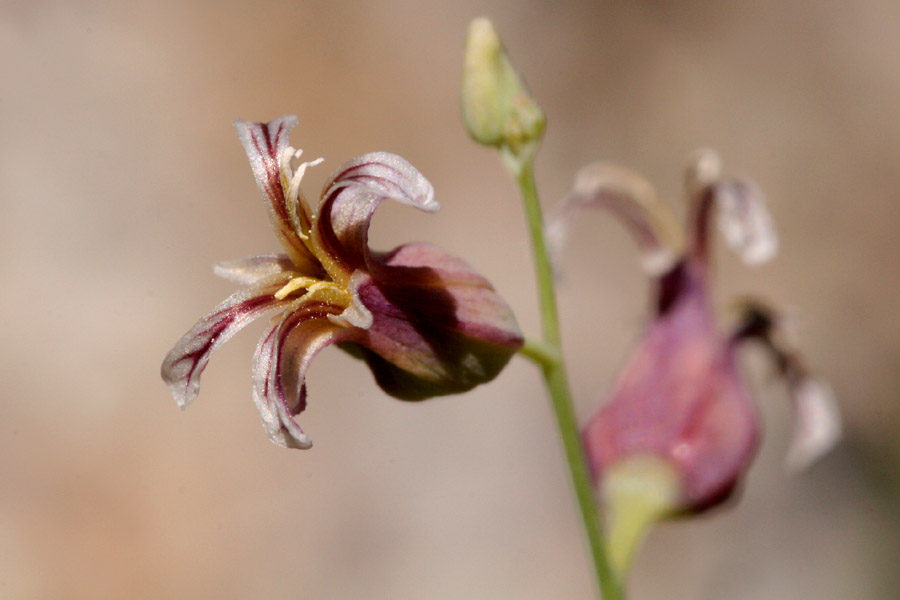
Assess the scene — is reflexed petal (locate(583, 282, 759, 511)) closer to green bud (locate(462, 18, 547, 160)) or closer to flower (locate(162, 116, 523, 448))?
flower (locate(162, 116, 523, 448))

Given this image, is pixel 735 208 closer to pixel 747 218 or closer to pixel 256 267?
pixel 747 218

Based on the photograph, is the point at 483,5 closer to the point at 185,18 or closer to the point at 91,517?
the point at 185,18

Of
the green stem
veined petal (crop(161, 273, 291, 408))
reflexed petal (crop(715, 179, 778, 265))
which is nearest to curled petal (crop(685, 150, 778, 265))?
reflexed petal (crop(715, 179, 778, 265))

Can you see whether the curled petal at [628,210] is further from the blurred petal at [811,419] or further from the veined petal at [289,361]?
the veined petal at [289,361]

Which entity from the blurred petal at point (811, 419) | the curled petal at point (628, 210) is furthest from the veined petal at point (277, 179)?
the blurred petal at point (811, 419)

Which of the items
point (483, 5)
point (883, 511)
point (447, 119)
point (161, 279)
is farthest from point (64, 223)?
point (883, 511)

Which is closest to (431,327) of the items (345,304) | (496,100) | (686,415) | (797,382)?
(345,304)
